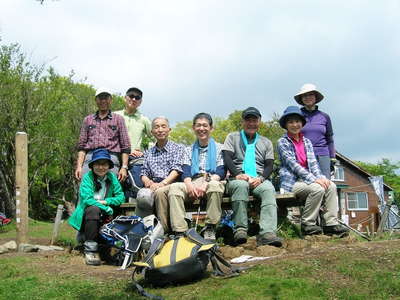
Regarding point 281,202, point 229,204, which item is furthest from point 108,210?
point 281,202

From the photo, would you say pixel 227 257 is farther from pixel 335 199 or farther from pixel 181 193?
pixel 335 199

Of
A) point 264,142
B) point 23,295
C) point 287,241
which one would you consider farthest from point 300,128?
point 23,295

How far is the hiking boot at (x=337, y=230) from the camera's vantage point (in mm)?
7372

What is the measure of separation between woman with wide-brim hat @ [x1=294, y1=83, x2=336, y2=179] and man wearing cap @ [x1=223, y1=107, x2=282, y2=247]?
35.7 inches

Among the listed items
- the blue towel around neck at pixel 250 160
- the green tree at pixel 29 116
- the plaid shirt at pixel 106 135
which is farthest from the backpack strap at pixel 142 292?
the green tree at pixel 29 116

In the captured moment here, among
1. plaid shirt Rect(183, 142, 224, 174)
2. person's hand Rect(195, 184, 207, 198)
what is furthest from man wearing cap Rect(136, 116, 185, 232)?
person's hand Rect(195, 184, 207, 198)

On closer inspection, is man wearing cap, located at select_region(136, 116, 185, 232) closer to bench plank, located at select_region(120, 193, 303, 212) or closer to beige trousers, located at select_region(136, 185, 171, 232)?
beige trousers, located at select_region(136, 185, 171, 232)

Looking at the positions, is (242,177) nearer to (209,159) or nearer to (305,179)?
(209,159)

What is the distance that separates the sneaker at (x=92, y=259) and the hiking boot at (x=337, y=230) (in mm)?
3511

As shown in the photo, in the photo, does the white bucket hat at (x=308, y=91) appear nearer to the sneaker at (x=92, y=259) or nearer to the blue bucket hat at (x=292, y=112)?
the blue bucket hat at (x=292, y=112)

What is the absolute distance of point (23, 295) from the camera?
530 centimetres

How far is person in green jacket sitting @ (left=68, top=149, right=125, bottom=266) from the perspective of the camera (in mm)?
7020

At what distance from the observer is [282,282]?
4.66 metres

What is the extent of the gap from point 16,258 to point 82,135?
226 cm
